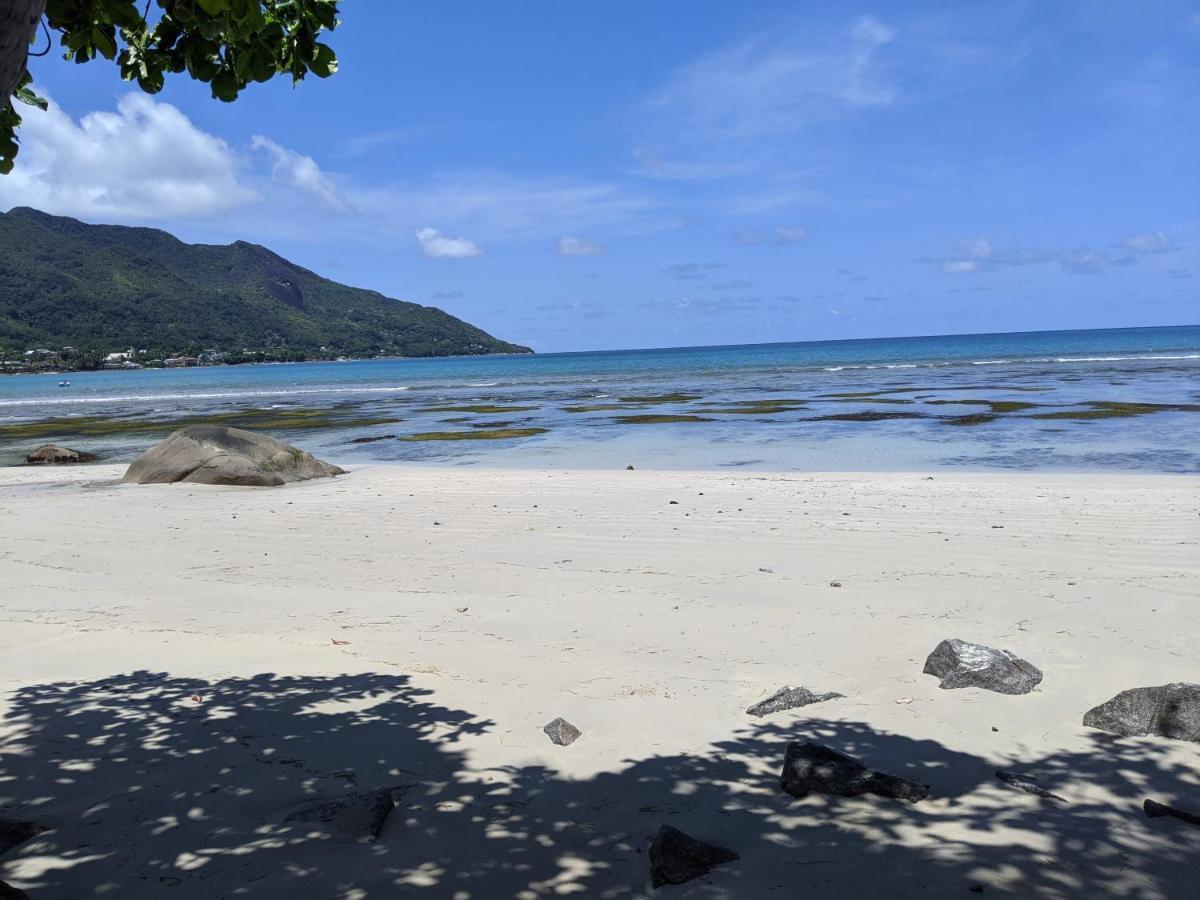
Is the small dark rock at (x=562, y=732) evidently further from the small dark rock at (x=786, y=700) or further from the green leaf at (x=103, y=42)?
the green leaf at (x=103, y=42)

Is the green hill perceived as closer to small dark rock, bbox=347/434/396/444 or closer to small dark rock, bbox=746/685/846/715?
small dark rock, bbox=347/434/396/444

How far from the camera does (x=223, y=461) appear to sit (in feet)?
56.2

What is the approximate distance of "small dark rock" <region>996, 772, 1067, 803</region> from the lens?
13.9 ft

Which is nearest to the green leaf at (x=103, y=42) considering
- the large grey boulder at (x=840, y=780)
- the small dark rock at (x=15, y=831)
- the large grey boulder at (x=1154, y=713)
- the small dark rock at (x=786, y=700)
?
the small dark rock at (x=15, y=831)

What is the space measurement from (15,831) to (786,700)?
427 centimetres

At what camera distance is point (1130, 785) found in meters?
4.30

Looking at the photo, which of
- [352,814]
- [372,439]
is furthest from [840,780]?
[372,439]

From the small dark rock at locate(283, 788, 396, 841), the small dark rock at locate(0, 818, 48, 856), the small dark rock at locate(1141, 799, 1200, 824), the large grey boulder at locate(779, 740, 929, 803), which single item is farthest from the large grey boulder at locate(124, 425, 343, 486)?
the small dark rock at locate(1141, 799, 1200, 824)

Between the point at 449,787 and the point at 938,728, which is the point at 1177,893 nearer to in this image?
the point at 938,728

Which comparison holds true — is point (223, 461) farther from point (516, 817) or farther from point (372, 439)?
point (516, 817)

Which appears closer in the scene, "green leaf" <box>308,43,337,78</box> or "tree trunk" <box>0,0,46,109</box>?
"tree trunk" <box>0,0,46,109</box>

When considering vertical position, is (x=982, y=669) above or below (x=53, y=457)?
above

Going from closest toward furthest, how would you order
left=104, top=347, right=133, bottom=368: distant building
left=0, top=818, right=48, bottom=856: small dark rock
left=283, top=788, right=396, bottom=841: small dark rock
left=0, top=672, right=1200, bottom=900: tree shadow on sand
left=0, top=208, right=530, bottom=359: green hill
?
left=0, top=672, right=1200, bottom=900: tree shadow on sand, left=0, top=818, right=48, bottom=856: small dark rock, left=283, top=788, right=396, bottom=841: small dark rock, left=104, top=347, right=133, bottom=368: distant building, left=0, top=208, right=530, bottom=359: green hill

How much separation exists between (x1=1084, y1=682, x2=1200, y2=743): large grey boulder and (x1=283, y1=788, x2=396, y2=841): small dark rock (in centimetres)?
411
